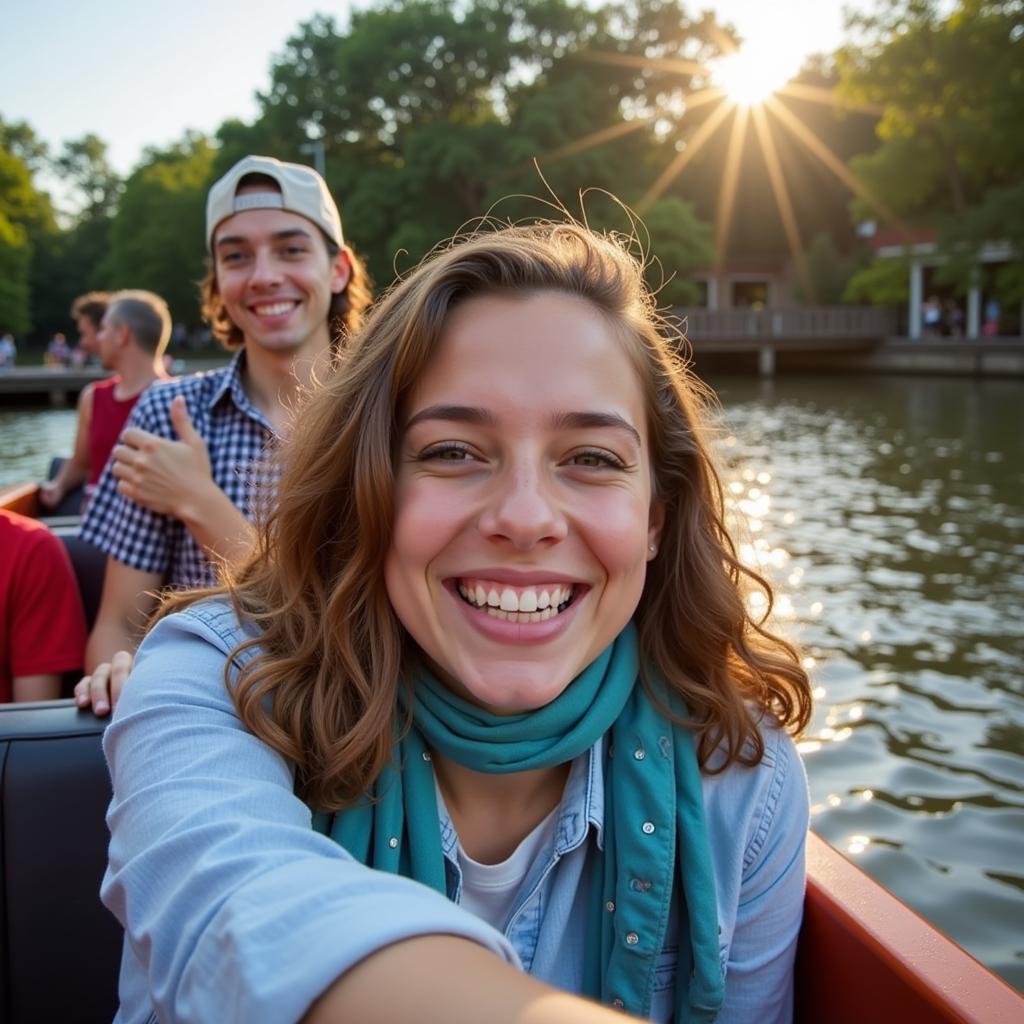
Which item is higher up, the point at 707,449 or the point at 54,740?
the point at 707,449

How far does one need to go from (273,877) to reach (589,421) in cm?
77

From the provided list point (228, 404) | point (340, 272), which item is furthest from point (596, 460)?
point (340, 272)

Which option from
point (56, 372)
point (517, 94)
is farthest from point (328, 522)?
point (517, 94)

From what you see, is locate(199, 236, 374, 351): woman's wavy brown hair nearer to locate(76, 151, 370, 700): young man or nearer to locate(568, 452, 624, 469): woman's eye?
locate(76, 151, 370, 700): young man

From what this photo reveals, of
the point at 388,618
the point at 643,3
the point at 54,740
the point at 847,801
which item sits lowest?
the point at 847,801

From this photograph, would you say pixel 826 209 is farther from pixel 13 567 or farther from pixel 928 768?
pixel 13 567

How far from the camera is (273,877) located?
89 centimetres

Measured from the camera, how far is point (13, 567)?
251 centimetres

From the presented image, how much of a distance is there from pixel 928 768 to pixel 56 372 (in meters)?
27.6

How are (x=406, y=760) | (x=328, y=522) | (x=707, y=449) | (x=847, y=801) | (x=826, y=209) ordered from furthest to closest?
(x=826, y=209) → (x=847, y=801) → (x=707, y=449) → (x=328, y=522) → (x=406, y=760)

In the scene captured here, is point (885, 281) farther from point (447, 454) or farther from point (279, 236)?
point (447, 454)

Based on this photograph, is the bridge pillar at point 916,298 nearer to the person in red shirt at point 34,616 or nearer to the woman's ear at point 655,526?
the person in red shirt at point 34,616

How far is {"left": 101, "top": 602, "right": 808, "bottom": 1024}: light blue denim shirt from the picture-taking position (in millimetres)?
817

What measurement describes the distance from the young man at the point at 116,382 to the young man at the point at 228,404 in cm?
231
